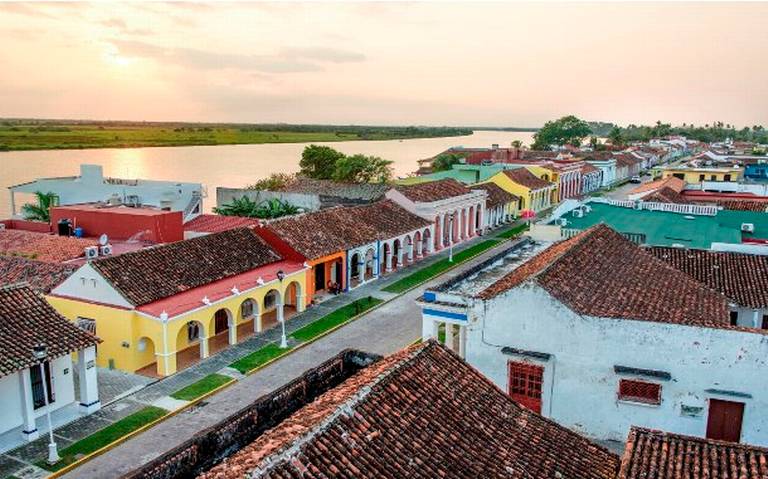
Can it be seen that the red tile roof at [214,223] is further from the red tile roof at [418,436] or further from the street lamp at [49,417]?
the red tile roof at [418,436]

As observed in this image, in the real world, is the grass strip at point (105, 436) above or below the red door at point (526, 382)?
below

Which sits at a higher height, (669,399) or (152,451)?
(669,399)

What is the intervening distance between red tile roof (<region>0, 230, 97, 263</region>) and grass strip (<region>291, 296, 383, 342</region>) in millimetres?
10143

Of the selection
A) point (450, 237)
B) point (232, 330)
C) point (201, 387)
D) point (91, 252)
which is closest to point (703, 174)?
point (450, 237)

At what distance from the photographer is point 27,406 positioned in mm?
16062

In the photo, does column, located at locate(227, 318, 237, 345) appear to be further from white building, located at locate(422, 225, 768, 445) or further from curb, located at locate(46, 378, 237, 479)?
white building, located at locate(422, 225, 768, 445)

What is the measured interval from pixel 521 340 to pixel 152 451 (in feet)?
31.0

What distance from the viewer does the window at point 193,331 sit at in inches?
896

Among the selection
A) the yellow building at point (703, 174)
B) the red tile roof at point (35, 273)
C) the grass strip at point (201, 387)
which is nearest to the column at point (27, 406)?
the grass strip at point (201, 387)

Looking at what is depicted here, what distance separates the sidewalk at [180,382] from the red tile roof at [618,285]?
25.1ft

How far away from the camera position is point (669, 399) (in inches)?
581

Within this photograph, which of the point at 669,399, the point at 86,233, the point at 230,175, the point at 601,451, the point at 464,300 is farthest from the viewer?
the point at 230,175

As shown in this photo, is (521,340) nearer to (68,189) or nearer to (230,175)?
(68,189)

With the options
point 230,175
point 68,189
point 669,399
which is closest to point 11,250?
point 68,189
